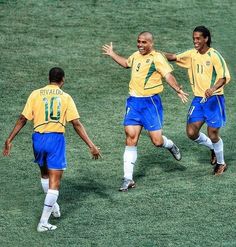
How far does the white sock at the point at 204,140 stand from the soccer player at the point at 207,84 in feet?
0.53

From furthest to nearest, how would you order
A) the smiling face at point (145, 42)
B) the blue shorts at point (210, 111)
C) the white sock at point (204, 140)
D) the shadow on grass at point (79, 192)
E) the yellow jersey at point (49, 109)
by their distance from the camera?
the white sock at point (204, 140) → the blue shorts at point (210, 111) → the smiling face at point (145, 42) → the shadow on grass at point (79, 192) → the yellow jersey at point (49, 109)

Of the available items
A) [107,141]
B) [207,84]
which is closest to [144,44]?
[207,84]

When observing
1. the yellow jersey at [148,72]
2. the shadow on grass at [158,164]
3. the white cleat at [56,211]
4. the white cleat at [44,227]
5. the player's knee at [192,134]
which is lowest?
the white cleat at [44,227]

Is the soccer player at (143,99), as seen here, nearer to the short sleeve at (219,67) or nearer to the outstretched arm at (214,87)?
the outstretched arm at (214,87)

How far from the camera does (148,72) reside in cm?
1378

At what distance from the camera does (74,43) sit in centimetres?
2019

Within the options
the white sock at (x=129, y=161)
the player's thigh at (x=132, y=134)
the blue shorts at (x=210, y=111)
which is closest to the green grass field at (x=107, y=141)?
the white sock at (x=129, y=161)

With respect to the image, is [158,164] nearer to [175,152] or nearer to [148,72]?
[175,152]

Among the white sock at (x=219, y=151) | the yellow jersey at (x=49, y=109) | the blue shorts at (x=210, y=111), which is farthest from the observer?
the white sock at (x=219, y=151)

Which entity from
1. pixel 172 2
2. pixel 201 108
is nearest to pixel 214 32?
pixel 172 2

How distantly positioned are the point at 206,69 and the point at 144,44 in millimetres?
1021

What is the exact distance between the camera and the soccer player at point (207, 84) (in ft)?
45.5

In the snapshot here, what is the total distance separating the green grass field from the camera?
484 inches

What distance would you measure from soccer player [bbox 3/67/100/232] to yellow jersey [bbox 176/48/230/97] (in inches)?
99.3
